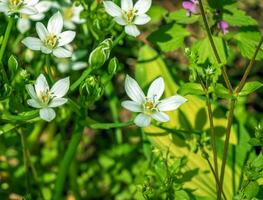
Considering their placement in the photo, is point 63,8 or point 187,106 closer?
point 187,106

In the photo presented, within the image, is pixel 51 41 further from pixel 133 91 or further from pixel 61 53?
pixel 133 91

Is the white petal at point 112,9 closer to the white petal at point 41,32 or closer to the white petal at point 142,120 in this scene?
the white petal at point 41,32

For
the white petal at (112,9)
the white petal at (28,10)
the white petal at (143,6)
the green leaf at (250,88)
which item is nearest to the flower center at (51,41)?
the white petal at (28,10)

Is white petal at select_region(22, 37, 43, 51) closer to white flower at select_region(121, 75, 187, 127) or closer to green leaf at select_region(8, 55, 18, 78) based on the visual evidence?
green leaf at select_region(8, 55, 18, 78)

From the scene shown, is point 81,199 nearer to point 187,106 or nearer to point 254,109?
point 187,106

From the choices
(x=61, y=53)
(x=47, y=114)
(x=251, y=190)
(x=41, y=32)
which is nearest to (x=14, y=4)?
(x=41, y=32)

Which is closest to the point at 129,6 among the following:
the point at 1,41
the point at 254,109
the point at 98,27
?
the point at 98,27
